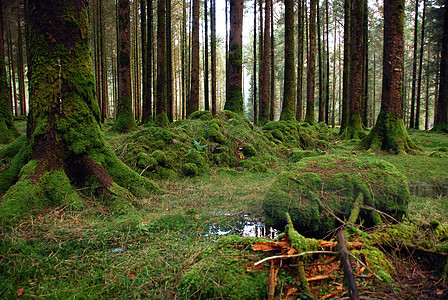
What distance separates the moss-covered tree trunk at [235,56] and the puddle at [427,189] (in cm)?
670

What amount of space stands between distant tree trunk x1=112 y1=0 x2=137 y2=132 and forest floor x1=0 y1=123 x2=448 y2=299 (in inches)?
282

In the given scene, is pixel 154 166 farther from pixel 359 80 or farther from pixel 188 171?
pixel 359 80

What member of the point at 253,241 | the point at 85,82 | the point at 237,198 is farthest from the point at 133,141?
the point at 253,241

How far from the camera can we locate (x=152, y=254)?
2541 mm

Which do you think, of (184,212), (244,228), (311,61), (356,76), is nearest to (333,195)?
(244,228)

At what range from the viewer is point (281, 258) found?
204 centimetres

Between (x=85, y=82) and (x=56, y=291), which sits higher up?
(x=85, y=82)

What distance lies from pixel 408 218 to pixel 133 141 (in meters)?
6.16

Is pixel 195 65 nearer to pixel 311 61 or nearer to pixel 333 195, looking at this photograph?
pixel 311 61

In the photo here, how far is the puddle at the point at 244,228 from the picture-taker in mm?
3166

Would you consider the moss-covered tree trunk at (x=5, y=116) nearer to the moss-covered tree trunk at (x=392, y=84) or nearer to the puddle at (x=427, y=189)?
the puddle at (x=427, y=189)

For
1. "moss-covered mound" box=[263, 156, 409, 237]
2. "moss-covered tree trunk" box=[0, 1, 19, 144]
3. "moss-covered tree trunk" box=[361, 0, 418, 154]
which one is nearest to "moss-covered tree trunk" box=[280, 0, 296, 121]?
"moss-covered tree trunk" box=[361, 0, 418, 154]

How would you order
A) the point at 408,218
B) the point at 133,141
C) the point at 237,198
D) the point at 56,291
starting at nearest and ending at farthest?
the point at 56,291 < the point at 408,218 < the point at 237,198 < the point at 133,141

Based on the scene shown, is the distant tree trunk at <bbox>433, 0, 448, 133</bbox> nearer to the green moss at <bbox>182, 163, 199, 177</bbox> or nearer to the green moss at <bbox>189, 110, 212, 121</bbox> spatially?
the green moss at <bbox>189, 110, 212, 121</bbox>
